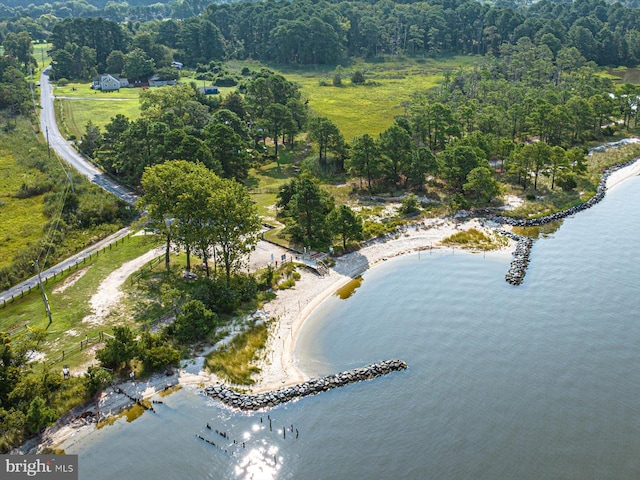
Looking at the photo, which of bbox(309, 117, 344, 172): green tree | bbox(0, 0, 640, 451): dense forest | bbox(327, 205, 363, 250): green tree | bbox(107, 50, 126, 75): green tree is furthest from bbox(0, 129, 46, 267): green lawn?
bbox(107, 50, 126, 75): green tree

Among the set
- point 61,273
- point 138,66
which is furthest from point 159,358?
point 138,66

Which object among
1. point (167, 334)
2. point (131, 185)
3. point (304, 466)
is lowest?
point (304, 466)

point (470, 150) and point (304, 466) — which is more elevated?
point (470, 150)

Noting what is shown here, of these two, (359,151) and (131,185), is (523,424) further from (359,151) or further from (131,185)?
(131,185)

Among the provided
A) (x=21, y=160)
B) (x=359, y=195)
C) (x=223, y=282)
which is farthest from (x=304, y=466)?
(x=21, y=160)

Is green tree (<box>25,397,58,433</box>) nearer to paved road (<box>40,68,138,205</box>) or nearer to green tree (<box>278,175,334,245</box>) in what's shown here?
green tree (<box>278,175,334,245</box>)

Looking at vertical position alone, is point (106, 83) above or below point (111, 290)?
above

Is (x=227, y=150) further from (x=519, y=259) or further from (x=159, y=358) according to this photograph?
(x=159, y=358)
